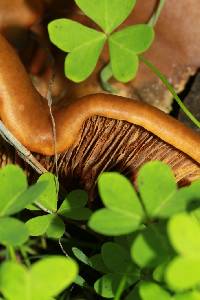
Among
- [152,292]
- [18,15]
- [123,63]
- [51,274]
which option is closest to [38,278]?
[51,274]

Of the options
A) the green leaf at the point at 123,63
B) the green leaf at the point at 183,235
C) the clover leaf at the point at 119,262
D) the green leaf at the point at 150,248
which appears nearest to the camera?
the green leaf at the point at 183,235

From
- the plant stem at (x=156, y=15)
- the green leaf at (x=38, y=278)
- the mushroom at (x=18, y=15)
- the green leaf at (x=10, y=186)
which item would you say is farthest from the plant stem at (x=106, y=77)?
the green leaf at (x=38, y=278)

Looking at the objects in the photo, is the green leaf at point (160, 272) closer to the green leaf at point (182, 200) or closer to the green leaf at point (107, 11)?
the green leaf at point (182, 200)

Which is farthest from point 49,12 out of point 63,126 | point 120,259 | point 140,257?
point 140,257

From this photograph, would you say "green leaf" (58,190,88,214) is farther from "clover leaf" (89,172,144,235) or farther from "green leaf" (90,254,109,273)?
"clover leaf" (89,172,144,235)

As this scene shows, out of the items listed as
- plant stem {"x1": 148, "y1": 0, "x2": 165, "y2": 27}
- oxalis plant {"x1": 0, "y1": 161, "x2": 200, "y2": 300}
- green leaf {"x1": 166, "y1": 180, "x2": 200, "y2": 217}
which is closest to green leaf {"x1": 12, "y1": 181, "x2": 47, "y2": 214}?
oxalis plant {"x1": 0, "y1": 161, "x2": 200, "y2": 300}

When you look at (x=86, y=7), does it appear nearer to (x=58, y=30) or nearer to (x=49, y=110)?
(x=58, y=30)

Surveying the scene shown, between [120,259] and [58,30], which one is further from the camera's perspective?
[58,30]
